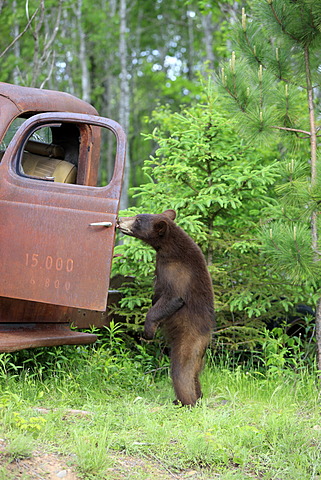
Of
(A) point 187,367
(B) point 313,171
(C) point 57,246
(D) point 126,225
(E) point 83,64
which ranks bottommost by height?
(A) point 187,367

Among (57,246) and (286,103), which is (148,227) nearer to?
(57,246)

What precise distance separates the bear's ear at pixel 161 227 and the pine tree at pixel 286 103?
39.9 inches

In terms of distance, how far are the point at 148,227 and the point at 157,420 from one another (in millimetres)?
1568

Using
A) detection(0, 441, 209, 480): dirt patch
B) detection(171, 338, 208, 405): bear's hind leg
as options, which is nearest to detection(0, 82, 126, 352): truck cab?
detection(171, 338, 208, 405): bear's hind leg

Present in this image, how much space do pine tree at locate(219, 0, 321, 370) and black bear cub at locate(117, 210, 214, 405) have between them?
2.82ft

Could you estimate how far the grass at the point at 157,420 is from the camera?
149 inches

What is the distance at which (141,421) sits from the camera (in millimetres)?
4371

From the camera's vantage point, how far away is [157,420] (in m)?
4.43

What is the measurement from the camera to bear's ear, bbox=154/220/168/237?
16.6 ft

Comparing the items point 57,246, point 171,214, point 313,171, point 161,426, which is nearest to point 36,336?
point 57,246

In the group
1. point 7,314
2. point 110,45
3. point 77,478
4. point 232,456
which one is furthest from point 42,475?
point 110,45

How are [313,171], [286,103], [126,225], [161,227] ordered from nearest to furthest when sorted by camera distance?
[161,227], [126,225], [313,171], [286,103]

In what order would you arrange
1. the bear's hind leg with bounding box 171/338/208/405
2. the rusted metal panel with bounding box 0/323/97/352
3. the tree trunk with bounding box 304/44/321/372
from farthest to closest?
the tree trunk with bounding box 304/44/321/372 < the bear's hind leg with bounding box 171/338/208/405 < the rusted metal panel with bounding box 0/323/97/352

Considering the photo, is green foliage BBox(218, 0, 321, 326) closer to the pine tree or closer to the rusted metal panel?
the pine tree
